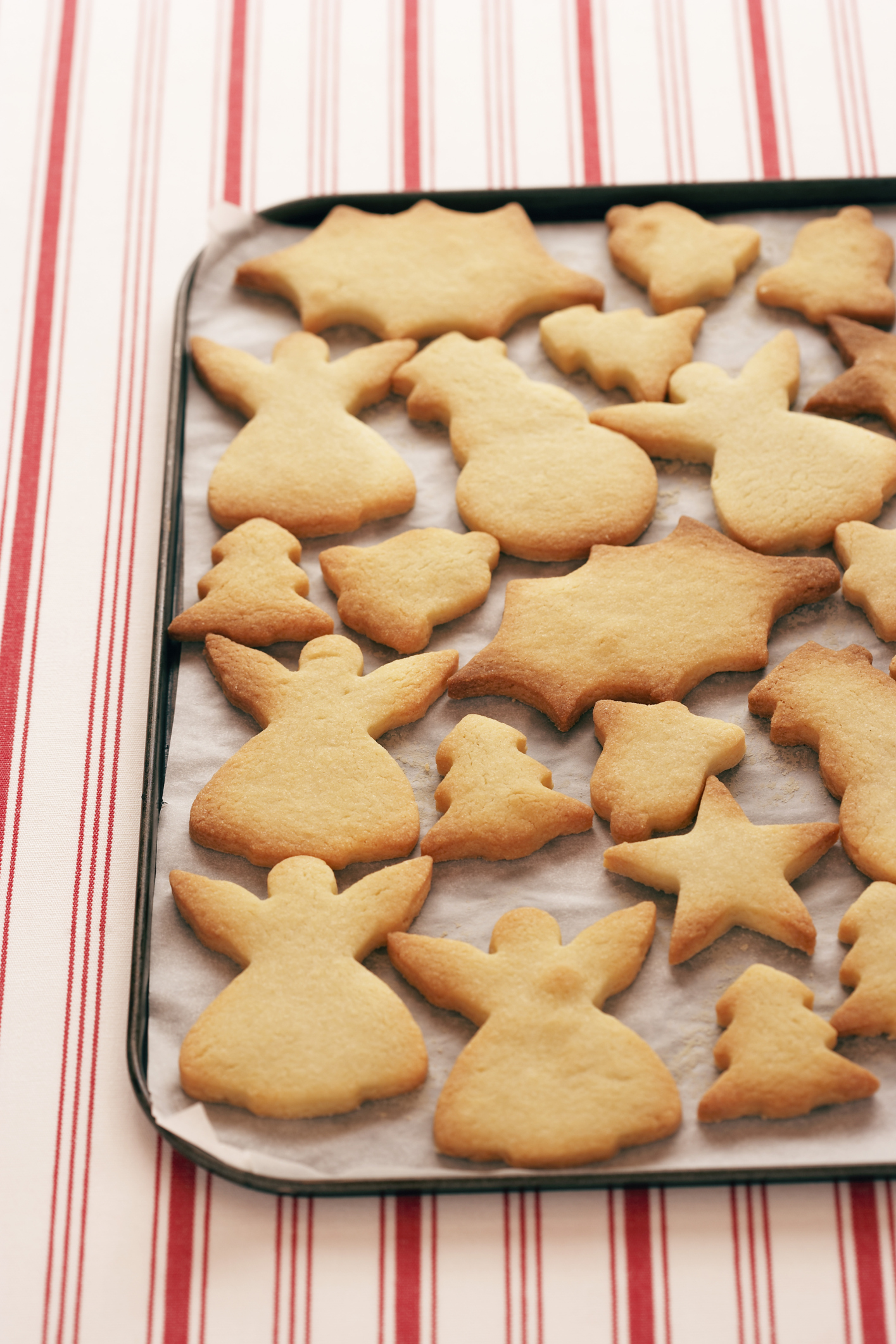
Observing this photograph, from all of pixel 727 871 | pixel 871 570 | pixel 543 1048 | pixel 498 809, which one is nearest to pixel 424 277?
pixel 871 570

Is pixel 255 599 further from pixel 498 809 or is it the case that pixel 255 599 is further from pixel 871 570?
pixel 871 570

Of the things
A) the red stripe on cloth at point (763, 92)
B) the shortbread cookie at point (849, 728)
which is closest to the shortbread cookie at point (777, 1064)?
the shortbread cookie at point (849, 728)

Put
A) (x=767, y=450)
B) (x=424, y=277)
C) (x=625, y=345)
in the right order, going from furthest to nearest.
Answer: (x=424, y=277) < (x=625, y=345) < (x=767, y=450)

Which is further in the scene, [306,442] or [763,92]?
[763,92]

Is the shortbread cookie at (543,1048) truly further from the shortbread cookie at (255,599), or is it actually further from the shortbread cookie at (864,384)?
the shortbread cookie at (864,384)

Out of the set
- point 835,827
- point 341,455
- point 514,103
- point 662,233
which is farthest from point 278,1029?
point 514,103

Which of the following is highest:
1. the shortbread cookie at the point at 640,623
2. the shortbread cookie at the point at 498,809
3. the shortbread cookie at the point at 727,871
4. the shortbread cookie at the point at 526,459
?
the shortbread cookie at the point at 526,459
